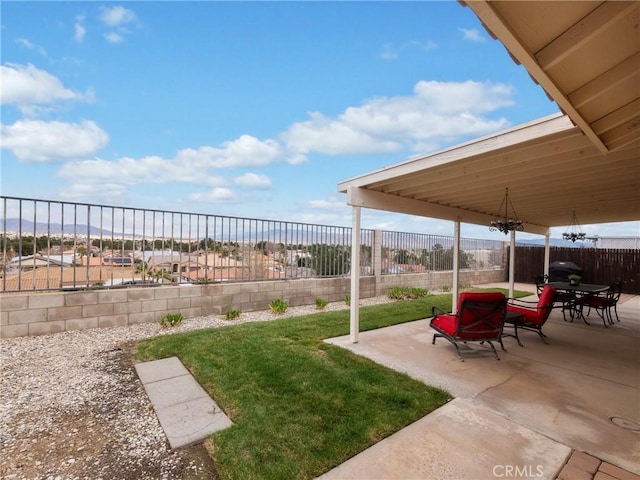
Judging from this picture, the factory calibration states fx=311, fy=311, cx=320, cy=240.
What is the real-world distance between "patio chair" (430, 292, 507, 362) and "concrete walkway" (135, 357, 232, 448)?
336cm

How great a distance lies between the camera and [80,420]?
282 cm

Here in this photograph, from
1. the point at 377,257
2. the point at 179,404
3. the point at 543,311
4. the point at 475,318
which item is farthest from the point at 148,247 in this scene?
the point at 543,311

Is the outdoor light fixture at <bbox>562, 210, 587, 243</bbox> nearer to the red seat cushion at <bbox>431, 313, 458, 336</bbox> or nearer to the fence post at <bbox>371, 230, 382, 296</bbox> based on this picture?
the fence post at <bbox>371, 230, 382, 296</bbox>

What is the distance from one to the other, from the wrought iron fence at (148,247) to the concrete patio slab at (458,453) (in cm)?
577

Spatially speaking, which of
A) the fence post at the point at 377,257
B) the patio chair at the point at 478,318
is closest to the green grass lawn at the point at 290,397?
the patio chair at the point at 478,318

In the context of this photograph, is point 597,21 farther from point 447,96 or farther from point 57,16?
point 57,16

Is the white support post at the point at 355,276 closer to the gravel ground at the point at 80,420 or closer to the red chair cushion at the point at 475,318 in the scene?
the red chair cushion at the point at 475,318

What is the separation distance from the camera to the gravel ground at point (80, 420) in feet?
7.22

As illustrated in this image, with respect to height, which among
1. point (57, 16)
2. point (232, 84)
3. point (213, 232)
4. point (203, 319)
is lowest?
point (203, 319)

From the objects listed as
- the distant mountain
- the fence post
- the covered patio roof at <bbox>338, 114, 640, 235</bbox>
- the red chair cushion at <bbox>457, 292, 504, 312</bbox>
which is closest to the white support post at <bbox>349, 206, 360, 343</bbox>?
the covered patio roof at <bbox>338, 114, 640, 235</bbox>

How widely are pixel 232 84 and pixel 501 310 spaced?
9.62 meters

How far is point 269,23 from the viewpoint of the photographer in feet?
25.2

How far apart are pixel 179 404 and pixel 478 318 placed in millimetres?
4039

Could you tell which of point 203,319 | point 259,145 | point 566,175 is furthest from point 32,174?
point 259,145
